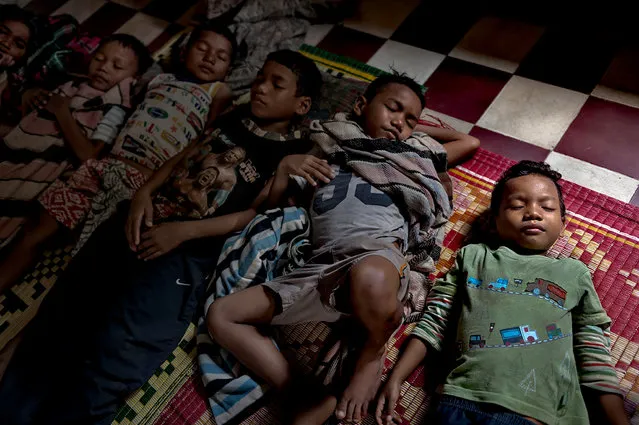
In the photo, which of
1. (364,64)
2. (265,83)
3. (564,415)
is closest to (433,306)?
(564,415)

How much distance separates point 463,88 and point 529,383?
111 cm

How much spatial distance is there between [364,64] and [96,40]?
1098 millimetres

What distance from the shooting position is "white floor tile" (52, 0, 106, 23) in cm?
228

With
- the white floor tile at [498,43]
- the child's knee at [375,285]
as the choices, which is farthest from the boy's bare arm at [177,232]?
the white floor tile at [498,43]

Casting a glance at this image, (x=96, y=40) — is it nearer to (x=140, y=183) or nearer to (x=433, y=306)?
(x=140, y=183)

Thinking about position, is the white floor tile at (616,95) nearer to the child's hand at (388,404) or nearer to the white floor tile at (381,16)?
the white floor tile at (381,16)

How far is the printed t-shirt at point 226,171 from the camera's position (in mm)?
1310

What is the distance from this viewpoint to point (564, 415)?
90 cm

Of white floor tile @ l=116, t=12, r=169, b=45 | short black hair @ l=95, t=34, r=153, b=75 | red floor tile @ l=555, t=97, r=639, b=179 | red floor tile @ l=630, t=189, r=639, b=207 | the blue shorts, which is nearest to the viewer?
the blue shorts

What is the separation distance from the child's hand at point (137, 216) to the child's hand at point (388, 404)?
0.71 metres

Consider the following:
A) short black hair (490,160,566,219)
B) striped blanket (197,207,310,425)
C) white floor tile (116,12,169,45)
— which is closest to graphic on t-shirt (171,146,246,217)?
striped blanket (197,207,310,425)

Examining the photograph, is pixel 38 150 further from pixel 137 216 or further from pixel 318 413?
pixel 318 413

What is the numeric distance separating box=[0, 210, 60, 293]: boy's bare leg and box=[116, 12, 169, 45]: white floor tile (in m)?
1.06

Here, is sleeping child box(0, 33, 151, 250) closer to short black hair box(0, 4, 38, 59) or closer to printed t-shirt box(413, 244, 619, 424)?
short black hair box(0, 4, 38, 59)
